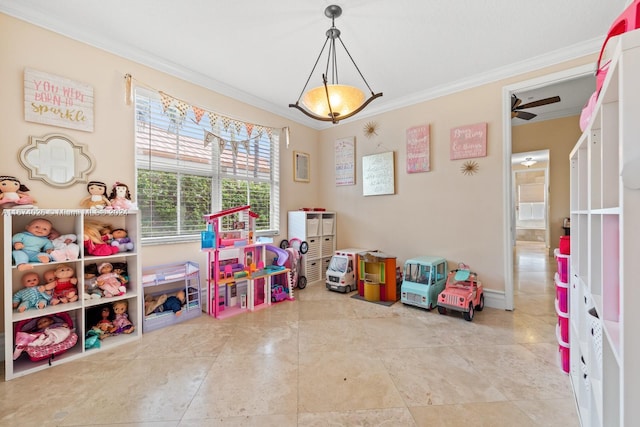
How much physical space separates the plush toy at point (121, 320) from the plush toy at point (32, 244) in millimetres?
671

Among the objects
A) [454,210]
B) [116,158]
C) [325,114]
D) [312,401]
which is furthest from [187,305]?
[454,210]

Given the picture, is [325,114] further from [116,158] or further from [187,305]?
[187,305]

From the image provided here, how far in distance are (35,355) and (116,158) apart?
1.63 metres

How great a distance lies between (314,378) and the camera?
1760mm

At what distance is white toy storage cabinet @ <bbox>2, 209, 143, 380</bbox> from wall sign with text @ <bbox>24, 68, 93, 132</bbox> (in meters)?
0.77

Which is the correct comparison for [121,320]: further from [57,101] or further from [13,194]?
[57,101]

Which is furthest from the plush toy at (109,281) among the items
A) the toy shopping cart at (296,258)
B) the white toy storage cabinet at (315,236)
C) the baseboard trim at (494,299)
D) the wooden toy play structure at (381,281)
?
the baseboard trim at (494,299)

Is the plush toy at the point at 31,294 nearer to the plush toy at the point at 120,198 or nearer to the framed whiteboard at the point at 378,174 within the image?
the plush toy at the point at 120,198

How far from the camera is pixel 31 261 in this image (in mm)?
1886

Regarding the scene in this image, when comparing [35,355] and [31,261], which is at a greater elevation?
[31,261]

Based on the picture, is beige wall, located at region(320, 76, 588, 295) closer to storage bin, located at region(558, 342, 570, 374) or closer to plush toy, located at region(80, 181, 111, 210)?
storage bin, located at region(558, 342, 570, 374)

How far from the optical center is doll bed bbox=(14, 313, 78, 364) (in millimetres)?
1816

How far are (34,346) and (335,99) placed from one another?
272 cm

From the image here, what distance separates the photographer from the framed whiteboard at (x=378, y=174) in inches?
148
